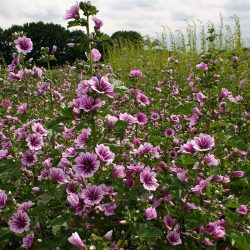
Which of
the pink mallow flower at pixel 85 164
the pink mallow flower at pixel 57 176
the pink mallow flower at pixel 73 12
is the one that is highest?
the pink mallow flower at pixel 73 12

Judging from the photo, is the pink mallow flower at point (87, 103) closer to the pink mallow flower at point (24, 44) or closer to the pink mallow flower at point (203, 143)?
the pink mallow flower at point (203, 143)

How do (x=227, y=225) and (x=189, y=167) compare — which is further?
(x=189, y=167)

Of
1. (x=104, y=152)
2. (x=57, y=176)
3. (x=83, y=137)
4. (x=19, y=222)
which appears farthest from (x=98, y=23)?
(x=19, y=222)

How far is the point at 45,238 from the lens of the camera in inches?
112

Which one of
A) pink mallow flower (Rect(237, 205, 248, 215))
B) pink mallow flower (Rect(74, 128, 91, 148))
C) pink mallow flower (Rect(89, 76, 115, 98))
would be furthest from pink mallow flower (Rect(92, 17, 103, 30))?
pink mallow flower (Rect(237, 205, 248, 215))

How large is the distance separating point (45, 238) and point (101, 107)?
1024mm

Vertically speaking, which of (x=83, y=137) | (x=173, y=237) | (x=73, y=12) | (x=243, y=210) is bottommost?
(x=173, y=237)

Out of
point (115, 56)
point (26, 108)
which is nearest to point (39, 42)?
point (115, 56)

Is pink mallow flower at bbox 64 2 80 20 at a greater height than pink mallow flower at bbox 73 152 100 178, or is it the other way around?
pink mallow flower at bbox 64 2 80 20

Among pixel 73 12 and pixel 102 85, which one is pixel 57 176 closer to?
pixel 102 85

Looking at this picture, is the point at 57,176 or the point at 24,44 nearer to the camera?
the point at 57,176

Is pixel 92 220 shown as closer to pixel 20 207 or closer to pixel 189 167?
pixel 20 207

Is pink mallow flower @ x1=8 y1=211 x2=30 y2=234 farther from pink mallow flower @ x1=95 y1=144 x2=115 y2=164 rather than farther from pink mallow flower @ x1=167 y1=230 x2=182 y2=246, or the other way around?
pink mallow flower @ x1=167 y1=230 x2=182 y2=246

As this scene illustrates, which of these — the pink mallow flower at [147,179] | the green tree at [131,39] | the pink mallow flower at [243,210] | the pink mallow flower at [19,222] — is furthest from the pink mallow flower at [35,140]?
the green tree at [131,39]
